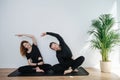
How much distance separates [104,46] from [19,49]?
2359mm

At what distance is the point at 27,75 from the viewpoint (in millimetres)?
4484

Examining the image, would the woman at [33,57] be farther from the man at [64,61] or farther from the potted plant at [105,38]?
the potted plant at [105,38]

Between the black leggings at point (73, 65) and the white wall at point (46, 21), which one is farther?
the white wall at point (46, 21)

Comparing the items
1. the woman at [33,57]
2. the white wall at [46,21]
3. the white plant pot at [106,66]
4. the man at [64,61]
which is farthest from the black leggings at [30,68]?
the white plant pot at [106,66]

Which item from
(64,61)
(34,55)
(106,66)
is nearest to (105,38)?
(106,66)

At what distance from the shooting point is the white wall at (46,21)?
5.45m

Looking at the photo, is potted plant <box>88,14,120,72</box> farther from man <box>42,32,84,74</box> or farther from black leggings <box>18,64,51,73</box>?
black leggings <box>18,64,51,73</box>

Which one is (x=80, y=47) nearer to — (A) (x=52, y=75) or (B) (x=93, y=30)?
(B) (x=93, y=30)

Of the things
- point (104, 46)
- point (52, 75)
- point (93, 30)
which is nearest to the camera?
point (52, 75)

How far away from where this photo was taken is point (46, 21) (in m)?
5.47

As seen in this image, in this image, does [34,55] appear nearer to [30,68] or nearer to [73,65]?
[30,68]

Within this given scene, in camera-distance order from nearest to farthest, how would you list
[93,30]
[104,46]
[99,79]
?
1. [99,79]
2. [104,46]
3. [93,30]


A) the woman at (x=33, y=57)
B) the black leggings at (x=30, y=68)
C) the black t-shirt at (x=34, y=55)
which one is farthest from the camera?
the black t-shirt at (x=34, y=55)

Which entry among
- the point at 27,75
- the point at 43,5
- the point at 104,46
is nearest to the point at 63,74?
the point at 27,75
